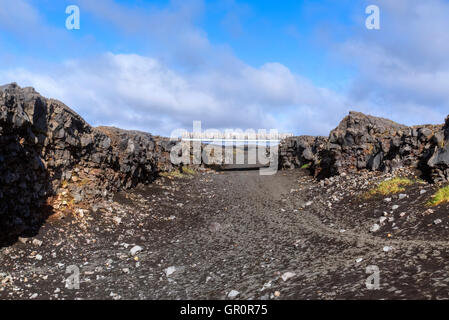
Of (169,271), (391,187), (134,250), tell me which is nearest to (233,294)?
(169,271)

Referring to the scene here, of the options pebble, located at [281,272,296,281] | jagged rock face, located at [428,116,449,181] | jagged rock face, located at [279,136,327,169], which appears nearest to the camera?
pebble, located at [281,272,296,281]

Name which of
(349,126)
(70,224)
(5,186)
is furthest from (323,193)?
(5,186)

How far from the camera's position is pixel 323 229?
1318 cm

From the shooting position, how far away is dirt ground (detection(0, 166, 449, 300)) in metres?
7.28

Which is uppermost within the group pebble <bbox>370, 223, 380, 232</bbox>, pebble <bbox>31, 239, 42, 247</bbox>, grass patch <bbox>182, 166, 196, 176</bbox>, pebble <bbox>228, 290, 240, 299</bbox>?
grass patch <bbox>182, 166, 196, 176</bbox>

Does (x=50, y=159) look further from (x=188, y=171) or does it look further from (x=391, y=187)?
(x=391, y=187)

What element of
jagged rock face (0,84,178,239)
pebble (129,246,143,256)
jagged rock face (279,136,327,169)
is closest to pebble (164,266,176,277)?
pebble (129,246,143,256)

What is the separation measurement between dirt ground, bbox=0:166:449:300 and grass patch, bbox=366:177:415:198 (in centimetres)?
78

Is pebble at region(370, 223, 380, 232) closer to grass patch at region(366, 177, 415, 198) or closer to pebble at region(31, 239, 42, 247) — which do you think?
grass patch at region(366, 177, 415, 198)

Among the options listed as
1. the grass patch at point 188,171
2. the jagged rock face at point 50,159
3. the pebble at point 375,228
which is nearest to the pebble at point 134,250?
the jagged rock face at point 50,159

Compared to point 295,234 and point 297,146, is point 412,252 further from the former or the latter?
point 297,146

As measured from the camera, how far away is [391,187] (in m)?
15.6

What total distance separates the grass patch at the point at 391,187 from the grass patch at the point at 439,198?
252 cm
